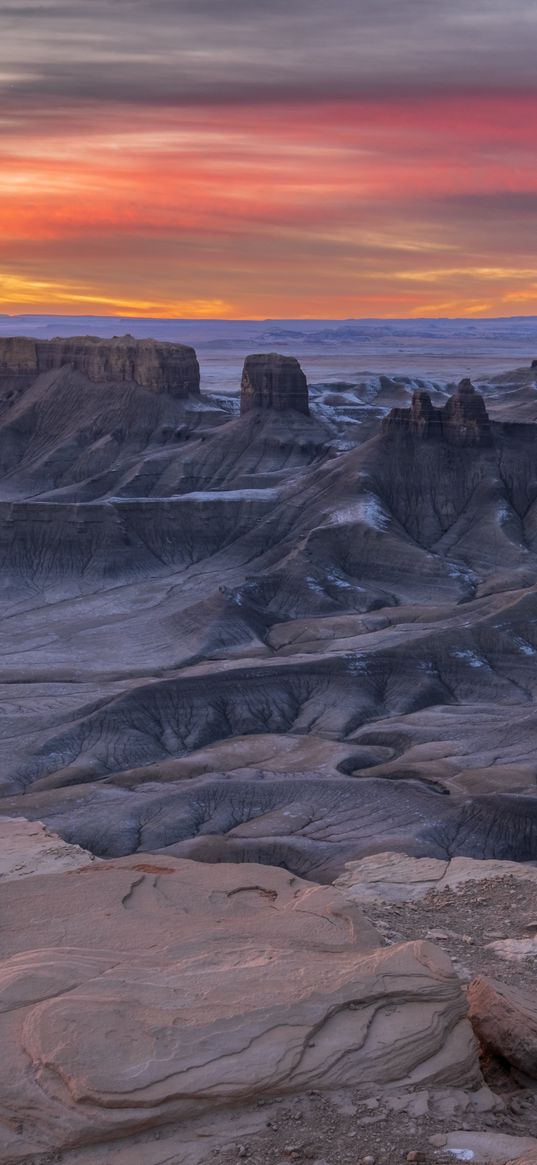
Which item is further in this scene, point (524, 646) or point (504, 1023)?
point (524, 646)

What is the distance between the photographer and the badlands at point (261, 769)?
17.7 meters

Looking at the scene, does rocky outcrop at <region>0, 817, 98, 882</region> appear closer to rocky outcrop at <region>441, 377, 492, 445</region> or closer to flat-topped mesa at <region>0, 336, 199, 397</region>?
rocky outcrop at <region>441, 377, 492, 445</region>

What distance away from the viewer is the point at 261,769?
6194cm

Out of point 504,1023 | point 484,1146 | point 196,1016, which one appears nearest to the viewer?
point 484,1146

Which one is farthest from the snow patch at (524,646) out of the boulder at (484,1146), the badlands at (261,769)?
the boulder at (484,1146)

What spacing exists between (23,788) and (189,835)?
11.2 m

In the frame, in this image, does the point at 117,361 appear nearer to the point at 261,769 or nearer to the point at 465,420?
the point at 465,420

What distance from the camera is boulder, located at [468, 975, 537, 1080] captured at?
18.8 metres

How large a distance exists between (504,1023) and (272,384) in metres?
124

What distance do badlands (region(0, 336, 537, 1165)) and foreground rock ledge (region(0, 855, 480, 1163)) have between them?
0.16ft

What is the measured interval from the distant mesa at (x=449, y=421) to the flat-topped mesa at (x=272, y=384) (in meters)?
27.1

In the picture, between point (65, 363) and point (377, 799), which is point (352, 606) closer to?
point (377, 799)

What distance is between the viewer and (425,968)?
2052cm

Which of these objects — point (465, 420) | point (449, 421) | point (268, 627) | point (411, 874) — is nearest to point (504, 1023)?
point (411, 874)
